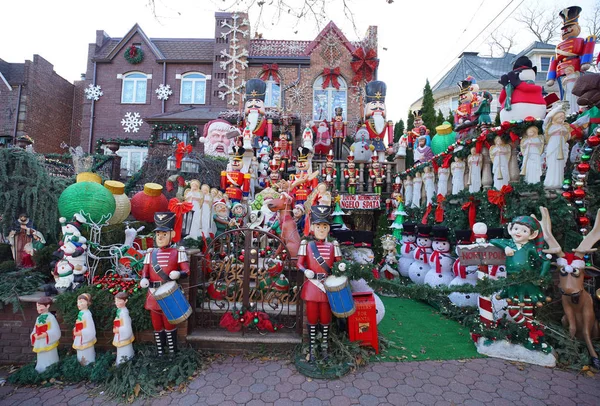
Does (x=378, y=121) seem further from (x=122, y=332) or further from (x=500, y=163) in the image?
(x=122, y=332)

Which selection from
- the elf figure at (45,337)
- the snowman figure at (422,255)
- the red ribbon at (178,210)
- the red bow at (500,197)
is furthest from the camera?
the snowman figure at (422,255)

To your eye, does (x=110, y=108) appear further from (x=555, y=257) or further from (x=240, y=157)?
(x=555, y=257)

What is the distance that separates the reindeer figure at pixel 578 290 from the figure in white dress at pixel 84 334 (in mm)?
5994

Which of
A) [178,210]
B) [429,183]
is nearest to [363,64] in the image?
[429,183]

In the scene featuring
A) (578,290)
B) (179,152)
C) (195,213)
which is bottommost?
(578,290)

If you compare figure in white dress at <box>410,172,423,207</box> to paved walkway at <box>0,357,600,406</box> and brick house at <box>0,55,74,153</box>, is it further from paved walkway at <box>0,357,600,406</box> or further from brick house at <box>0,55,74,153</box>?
brick house at <box>0,55,74,153</box>

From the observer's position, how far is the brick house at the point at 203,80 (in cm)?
→ 1658

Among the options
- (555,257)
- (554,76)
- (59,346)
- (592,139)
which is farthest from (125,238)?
(554,76)

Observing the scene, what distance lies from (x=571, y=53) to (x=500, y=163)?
2.75 m

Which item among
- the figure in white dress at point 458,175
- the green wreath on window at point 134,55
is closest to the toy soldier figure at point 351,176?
the figure in white dress at point 458,175

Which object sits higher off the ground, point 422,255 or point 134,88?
point 134,88

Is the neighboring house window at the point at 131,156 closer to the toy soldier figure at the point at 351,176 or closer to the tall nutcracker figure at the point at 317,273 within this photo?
the toy soldier figure at the point at 351,176

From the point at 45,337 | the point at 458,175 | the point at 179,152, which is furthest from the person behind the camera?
the point at 179,152

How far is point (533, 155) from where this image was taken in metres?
4.98
